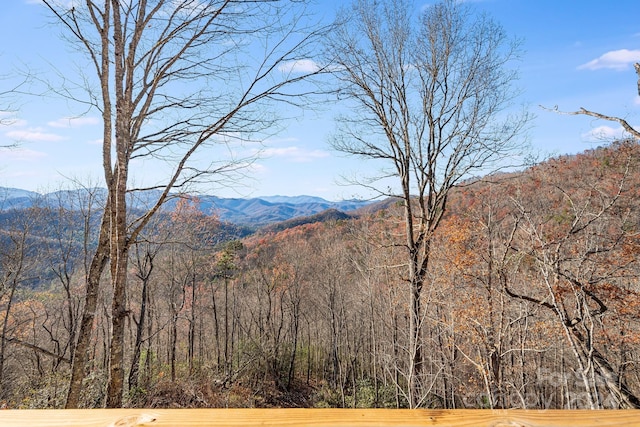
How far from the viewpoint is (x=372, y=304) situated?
15742 millimetres

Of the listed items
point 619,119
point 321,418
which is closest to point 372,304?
point 619,119

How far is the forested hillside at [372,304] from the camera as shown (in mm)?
5621

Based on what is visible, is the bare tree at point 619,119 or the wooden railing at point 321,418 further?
the bare tree at point 619,119

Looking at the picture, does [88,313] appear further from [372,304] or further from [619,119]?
[372,304]

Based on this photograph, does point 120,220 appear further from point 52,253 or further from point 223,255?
point 223,255

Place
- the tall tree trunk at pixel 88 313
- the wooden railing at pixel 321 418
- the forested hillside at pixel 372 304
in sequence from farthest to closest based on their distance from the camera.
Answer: the forested hillside at pixel 372 304
the tall tree trunk at pixel 88 313
the wooden railing at pixel 321 418

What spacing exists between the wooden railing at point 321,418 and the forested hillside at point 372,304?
8.26 feet

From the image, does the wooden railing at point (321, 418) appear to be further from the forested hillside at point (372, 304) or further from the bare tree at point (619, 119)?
the bare tree at point (619, 119)

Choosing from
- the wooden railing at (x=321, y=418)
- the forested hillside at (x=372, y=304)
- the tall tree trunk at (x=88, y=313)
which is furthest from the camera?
the forested hillside at (x=372, y=304)

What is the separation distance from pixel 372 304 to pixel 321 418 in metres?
15.5

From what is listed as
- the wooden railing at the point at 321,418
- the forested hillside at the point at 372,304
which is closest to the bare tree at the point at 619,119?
the forested hillside at the point at 372,304

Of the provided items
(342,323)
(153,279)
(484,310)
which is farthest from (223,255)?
(484,310)

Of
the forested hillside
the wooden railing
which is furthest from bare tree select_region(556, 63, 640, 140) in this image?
the wooden railing

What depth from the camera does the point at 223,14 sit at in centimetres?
311
